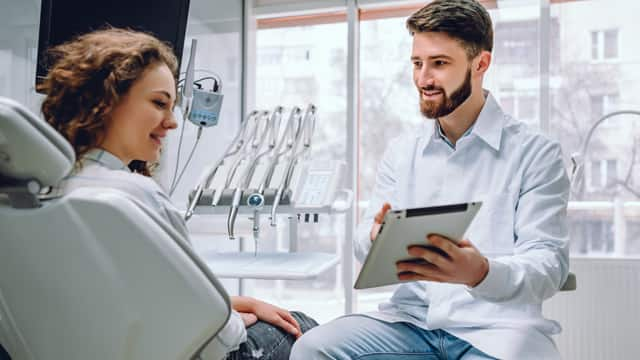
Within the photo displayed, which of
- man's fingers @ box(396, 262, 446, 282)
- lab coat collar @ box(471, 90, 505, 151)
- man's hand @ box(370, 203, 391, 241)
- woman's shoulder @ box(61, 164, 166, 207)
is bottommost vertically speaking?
man's fingers @ box(396, 262, 446, 282)

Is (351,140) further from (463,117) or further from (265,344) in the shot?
(265,344)

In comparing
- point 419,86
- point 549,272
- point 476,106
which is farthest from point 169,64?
point 549,272

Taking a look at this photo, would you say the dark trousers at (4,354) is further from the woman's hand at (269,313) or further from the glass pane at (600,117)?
the glass pane at (600,117)

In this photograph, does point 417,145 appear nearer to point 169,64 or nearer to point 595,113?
point 169,64

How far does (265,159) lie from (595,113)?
69.4 inches

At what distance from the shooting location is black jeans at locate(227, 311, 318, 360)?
4.44 feet

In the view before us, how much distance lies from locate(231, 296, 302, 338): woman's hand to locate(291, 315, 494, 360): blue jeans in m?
0.11

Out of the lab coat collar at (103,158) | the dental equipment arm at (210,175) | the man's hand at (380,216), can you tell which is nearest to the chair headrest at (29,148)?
the lab coat collar at (103,158)

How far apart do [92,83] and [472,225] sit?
93cm

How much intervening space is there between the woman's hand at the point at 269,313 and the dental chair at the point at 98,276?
2.08 ft

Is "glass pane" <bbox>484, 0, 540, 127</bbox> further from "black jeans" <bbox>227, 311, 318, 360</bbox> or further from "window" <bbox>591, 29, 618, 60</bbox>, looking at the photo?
"black jeans" <bbox>227, 311, 318, 360</bbox>

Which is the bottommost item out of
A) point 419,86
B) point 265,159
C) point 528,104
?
point 265,159

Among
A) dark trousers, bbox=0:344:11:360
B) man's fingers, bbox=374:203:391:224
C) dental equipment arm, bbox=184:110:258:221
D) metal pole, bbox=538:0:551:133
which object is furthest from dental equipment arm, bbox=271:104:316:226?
metal pole, bbox=538:0:551:133

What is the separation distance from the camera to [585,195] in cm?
298
